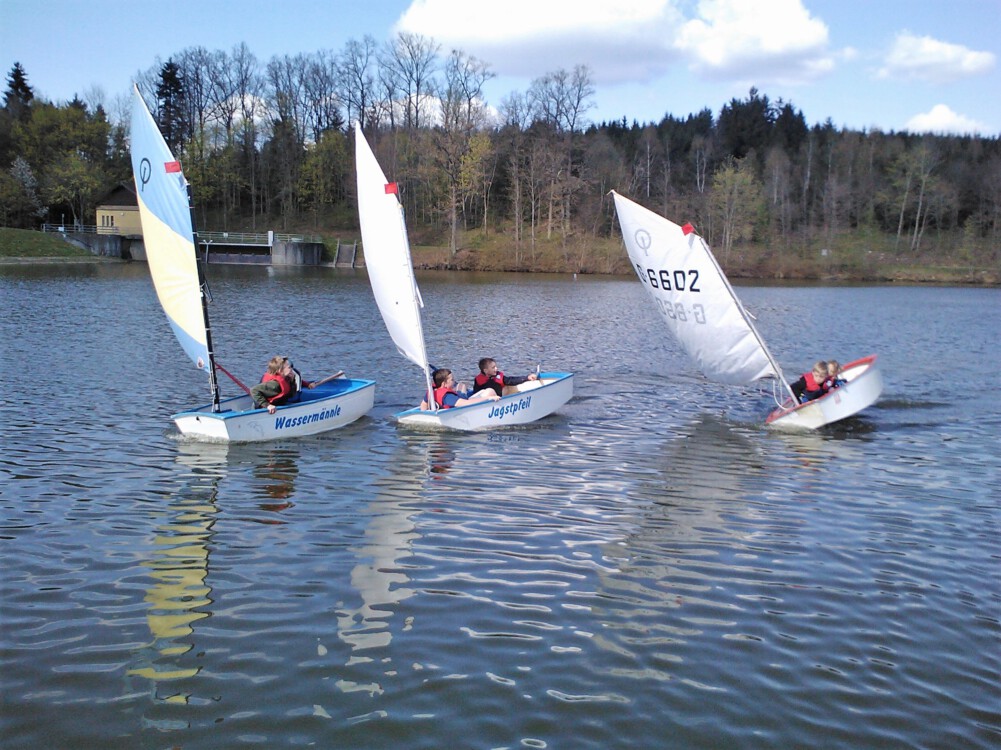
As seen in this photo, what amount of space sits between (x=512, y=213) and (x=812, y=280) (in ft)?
90.9

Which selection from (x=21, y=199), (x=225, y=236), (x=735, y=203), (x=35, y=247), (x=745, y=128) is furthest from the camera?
(x=745, y=128)

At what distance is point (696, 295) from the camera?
13.9 meters

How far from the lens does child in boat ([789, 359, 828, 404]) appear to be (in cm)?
1394

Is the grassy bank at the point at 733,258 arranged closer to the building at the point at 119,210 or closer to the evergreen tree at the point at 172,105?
the building at the point at 119,210

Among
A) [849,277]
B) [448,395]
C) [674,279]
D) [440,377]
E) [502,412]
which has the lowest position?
[502,412]

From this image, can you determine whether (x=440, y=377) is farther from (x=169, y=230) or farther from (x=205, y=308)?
(x=169, y=230)

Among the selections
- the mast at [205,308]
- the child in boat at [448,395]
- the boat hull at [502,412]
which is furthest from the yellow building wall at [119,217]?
the boat hull at [502,412]

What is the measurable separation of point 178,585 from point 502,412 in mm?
6955

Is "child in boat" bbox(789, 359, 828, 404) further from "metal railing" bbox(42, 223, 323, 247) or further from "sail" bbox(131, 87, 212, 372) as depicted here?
"metal railing" bbox(42, 223, 323, 247)

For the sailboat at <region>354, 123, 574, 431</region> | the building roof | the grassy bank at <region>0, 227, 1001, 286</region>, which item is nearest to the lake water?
the sailboat at <region>354, 123, 574, 431</region>

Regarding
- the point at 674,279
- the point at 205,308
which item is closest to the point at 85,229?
the point at 205,308

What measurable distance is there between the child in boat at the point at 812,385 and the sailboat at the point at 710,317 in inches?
9.1

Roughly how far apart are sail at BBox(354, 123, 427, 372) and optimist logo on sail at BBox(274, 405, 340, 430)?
5.57ft

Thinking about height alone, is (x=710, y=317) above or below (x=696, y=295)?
below
